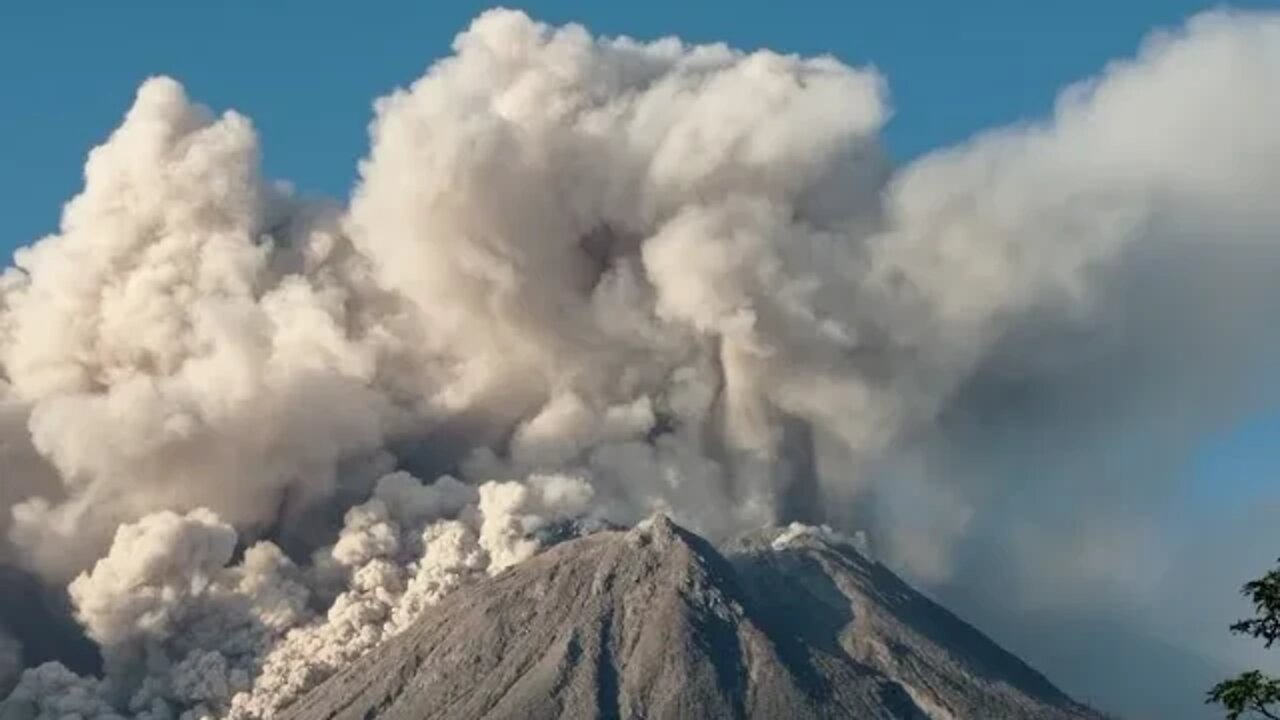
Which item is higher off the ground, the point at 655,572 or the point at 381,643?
the point at 655,572

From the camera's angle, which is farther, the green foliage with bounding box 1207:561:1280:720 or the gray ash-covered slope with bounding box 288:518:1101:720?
the gray ash-covered slope with bounding box 288:518:1101:720

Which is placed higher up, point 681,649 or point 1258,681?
point 681,649

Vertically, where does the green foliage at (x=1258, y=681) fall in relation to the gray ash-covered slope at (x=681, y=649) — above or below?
below

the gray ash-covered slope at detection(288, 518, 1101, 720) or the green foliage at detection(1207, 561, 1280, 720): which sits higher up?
the gray ash-covered slope at detection(288, 518, 1101, 720)

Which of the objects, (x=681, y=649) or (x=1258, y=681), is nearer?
(x=1258, y=681)

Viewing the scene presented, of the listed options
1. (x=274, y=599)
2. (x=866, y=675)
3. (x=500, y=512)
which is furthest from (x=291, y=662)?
(x=866, y=675)

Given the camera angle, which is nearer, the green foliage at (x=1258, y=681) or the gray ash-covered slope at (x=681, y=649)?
the green foliage at (x=1258, y=681)

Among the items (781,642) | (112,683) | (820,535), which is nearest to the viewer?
(112,683)

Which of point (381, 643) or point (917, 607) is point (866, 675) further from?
point (381, 643)
